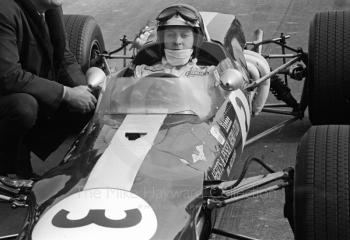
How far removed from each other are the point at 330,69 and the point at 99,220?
2564mm

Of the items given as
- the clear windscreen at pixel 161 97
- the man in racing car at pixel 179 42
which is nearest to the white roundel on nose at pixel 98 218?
the clear windscreen at pixel 161 97

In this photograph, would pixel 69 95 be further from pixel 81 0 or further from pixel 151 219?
pixel 81 0

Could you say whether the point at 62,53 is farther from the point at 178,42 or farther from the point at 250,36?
the point at 250,36

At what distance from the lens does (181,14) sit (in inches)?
177

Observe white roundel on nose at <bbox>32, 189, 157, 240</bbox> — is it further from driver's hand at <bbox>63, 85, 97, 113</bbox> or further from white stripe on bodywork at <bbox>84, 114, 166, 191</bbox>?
driver's hand at <bbox>63, 85, 97, 113</bbox>

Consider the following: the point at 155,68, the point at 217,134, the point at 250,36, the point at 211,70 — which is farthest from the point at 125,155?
the point at 250,36

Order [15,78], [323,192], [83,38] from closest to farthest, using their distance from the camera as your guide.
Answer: [323,192] < [15,78] < [83,38]

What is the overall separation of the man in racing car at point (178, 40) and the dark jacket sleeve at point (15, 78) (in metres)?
0.60

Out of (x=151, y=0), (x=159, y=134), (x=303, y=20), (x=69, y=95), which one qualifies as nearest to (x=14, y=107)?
(x=69, y=95)

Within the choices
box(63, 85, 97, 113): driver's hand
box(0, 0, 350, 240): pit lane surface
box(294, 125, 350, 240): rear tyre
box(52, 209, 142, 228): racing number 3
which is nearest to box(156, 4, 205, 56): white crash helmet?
box(63, 85, 97, 113): driver's hand

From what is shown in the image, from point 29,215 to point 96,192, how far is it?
1.29 ft

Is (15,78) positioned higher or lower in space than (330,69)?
higher

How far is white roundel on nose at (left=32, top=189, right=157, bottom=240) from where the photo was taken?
2.88 metres

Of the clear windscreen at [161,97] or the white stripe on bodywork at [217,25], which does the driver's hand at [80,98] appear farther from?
the white stripe on bodywork at [217,25]
